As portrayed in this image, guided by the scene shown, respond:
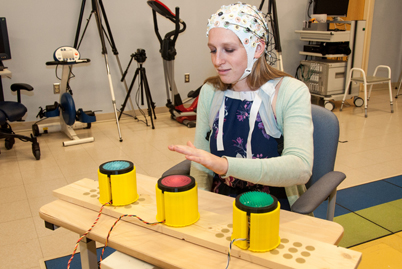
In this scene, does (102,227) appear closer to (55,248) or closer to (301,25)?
(55,248)

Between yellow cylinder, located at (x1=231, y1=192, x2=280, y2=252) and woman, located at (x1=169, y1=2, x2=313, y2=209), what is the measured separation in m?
0.24

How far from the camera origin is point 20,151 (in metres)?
3.55

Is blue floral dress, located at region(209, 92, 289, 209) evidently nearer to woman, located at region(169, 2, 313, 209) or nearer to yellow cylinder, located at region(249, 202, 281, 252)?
woman, located at region(169, 2, 313, 209)

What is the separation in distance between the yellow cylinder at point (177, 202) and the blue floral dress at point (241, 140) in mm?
441

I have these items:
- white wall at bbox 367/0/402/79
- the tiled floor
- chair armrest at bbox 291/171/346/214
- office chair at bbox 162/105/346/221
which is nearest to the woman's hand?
chair armrest at bbox 291/171/346/214

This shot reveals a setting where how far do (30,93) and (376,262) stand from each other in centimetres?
381

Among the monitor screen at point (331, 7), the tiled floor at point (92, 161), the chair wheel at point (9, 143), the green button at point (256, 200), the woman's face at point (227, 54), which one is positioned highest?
the monitor screen at point (331, 7)

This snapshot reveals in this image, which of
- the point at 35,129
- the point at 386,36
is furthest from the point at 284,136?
the point at 386,36

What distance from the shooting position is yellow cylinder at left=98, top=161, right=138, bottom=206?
1.05 metres

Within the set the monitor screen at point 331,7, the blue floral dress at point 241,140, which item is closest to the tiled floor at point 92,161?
the blue floral dress at point 241,140

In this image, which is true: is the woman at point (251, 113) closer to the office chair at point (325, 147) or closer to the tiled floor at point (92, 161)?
the office chair at point (325, 147)

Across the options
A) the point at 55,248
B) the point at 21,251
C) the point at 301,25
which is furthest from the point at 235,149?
the point at 301,25

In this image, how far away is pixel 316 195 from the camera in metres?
1.17

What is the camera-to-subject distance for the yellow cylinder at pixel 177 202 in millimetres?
931
